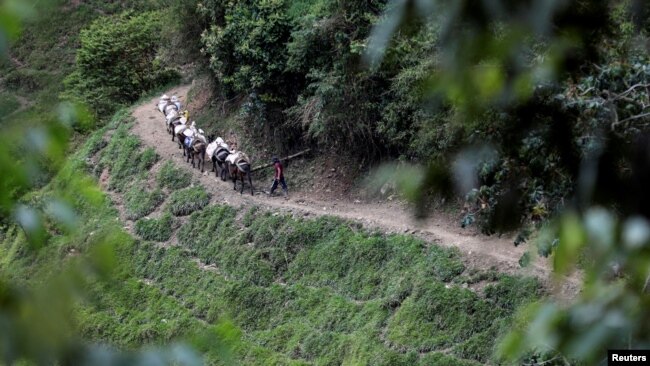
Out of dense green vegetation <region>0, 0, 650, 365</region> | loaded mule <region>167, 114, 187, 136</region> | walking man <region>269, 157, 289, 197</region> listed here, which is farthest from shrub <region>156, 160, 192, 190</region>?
walking man <region>269, 157, 289, 197</region>

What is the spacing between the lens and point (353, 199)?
17031mm

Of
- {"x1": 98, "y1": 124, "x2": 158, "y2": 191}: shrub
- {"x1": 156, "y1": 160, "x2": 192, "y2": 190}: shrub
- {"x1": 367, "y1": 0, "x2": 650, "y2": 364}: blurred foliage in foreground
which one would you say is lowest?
{"x1": 156, "y1": 160, "x2": 192, "y2": 190}: shrub

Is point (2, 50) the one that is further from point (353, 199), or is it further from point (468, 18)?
point (353, 199)

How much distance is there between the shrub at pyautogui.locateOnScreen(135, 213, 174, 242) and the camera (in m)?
18.7

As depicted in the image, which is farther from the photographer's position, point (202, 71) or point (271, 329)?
point (202, 71)

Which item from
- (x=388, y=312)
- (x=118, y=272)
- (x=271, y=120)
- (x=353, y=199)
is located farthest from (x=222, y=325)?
(x=271, y=120)

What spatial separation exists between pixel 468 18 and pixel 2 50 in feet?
3.62

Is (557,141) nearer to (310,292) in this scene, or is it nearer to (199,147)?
(310,292)

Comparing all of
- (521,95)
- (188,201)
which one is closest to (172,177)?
(188,201)

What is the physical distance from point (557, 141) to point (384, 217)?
13105mm

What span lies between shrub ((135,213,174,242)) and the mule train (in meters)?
1.48

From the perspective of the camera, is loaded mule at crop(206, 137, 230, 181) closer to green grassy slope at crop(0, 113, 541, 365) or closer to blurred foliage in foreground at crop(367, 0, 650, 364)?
→ green grassy slope at crop(0, 113, 541, 365)

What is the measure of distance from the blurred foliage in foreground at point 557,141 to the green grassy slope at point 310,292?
793cm

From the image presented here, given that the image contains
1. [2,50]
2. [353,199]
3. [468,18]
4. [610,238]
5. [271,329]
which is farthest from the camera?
[353,199]
